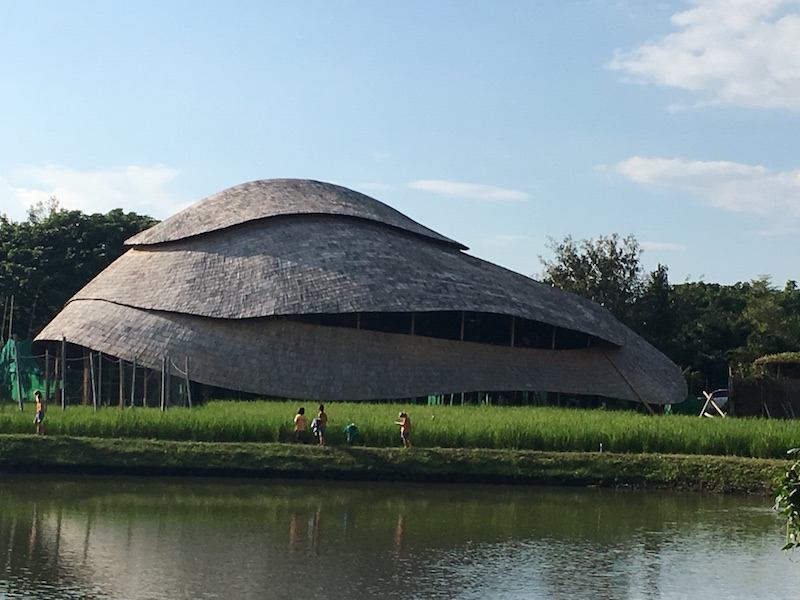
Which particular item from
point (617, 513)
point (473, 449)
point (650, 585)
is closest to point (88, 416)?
point (473, 449)

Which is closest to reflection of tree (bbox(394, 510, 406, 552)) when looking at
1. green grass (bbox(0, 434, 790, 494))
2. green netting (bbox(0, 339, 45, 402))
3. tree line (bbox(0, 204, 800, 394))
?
green grass (bbox(0, 434, 790, 494))

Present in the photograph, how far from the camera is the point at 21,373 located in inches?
1467

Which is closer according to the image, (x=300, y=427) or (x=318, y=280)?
(x=300, y=427)

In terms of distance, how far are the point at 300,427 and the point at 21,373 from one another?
13.7 m

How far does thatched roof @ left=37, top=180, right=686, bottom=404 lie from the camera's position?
38.2 m

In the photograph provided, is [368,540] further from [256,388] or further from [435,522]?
[256,388]

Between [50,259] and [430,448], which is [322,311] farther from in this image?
[50,259]

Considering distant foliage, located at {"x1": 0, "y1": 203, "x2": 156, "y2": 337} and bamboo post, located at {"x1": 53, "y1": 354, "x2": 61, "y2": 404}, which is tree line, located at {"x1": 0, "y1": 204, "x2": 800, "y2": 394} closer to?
distant foliage, located at {"x1": 0, "y1": 203, "x2": 156, "y2": 337}

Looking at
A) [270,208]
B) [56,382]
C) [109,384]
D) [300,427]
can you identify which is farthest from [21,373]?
[300,427]

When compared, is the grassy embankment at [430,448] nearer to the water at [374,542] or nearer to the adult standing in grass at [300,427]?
the adult standing in grass at [300,427]

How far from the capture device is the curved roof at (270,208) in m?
42.8

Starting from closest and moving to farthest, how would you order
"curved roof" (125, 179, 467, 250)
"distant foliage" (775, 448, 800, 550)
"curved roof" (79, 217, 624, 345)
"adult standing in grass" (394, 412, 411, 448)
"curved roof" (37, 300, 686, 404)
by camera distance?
"distant foliage" (775, 448, 800, 550) → "adult standing in grass" (394, 412, 411, 448) → "curved roof" (37, 300, 686, 404) → "curved roof" (79, 217, 624, 345) → "curved roof" (125, 179, 467, 250)

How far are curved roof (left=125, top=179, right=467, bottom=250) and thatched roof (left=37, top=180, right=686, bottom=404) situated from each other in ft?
0.27

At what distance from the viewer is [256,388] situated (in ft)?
123
